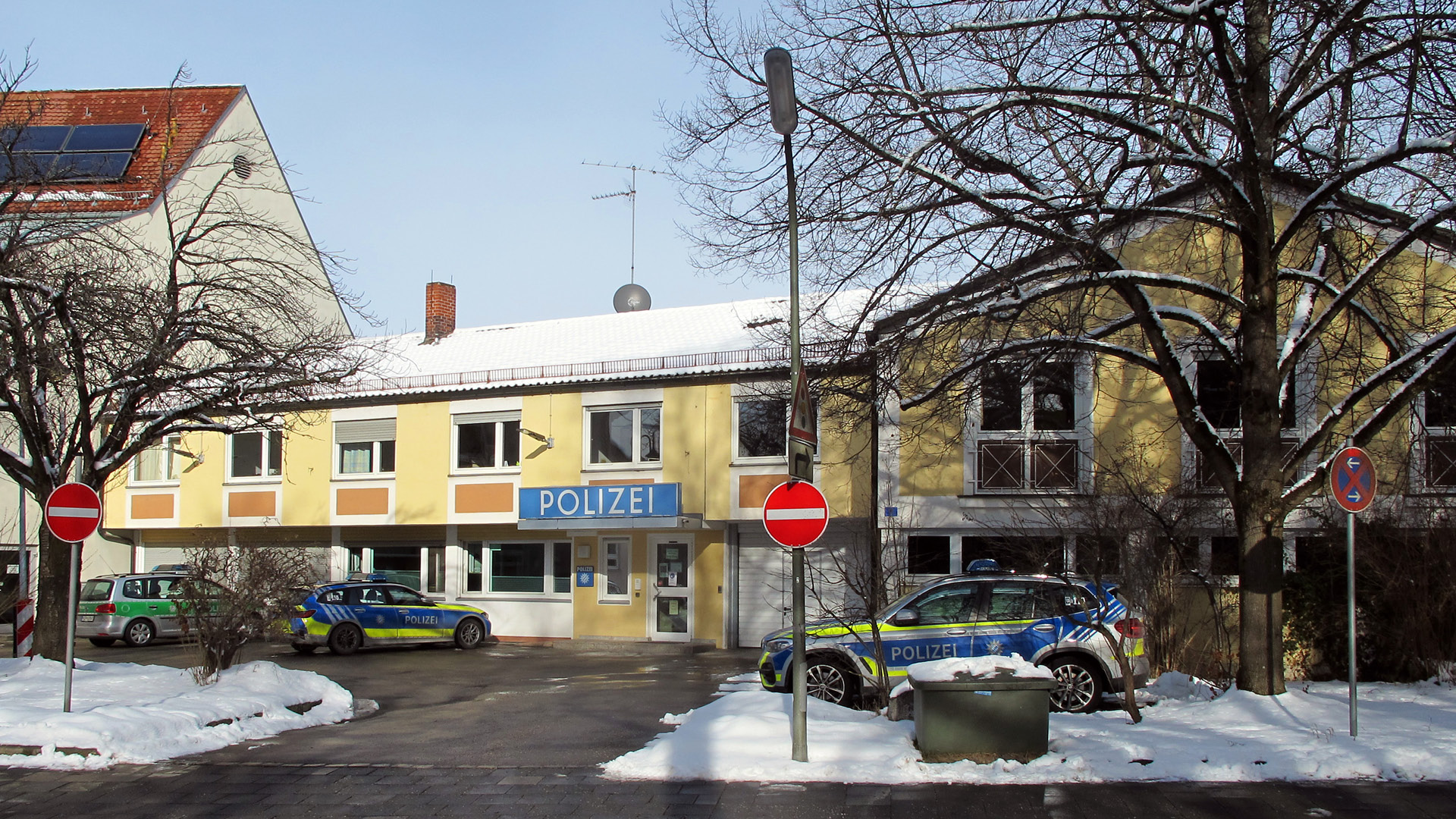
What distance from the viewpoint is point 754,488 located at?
22875 mm

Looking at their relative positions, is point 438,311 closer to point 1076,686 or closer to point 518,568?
point 518,568

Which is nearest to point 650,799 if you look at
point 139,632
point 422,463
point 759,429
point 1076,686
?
point 1076,686

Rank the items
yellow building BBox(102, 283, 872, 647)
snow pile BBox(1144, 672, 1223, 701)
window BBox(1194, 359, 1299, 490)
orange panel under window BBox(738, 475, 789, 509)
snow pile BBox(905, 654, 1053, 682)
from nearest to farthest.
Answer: snow pile BBox(905, 654, 1053, 682), snow pile BBox(1144, 672, 1223, 701), window BBox(1194, 359, 1299, 490), orange panel under window BBox(738, 475, 789, 509), yellow building BBox(102, 283, 872, 647)

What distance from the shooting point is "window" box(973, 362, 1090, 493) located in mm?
19047

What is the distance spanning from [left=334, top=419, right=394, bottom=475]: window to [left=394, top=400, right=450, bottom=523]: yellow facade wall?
44cm

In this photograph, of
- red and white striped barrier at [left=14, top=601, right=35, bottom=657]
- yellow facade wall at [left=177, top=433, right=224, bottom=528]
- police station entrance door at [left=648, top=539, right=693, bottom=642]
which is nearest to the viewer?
red and white striped barrier at [left=14, top=601, right=35, bottom=657]

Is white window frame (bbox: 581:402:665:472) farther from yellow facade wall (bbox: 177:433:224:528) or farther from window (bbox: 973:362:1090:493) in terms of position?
yellow facade wall (bbox: 177:433:224:528)

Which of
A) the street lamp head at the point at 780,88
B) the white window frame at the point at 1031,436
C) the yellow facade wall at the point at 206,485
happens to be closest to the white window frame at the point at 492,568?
the yellow facade wall at the point at 206,485

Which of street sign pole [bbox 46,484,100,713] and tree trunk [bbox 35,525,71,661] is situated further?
tree trunk [bbox 35,525,71,661]

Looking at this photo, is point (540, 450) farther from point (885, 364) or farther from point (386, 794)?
point (386, 794)

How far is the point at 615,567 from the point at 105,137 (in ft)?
63.6

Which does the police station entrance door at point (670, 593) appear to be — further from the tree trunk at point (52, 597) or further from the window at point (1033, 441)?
the tree trunk at point (52, 597)

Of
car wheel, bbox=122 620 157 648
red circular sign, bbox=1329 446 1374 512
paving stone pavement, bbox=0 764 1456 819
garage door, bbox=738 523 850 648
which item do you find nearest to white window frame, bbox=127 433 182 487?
car wheel, bbox=122 620 157 648

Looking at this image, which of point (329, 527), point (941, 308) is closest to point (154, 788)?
point (941, 308)
